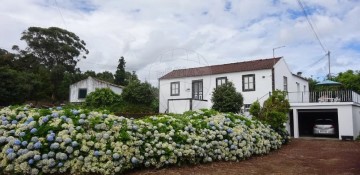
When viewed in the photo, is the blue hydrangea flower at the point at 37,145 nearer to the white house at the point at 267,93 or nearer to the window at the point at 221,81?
the white house at the point at 267,93

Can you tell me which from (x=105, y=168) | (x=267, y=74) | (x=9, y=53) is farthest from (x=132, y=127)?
(x=9, y=53)

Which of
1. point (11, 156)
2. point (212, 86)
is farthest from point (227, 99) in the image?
point (11, 156)

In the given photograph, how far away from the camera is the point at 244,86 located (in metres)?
22.2

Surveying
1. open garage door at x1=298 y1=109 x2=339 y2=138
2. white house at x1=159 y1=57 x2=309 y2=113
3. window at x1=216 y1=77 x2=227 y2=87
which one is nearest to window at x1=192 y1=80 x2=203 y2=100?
white house at x1=159 y1=57 x2=309 y2=113

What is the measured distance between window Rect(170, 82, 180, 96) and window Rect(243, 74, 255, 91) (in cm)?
604

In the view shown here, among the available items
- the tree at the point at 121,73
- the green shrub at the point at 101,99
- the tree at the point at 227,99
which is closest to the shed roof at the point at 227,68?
the tree at the point at 227,99

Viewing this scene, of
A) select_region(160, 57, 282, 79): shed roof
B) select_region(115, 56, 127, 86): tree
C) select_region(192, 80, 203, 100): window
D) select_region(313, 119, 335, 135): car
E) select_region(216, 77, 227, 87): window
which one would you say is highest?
select_region(115, 56, 127, 86): tree

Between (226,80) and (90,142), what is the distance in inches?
726

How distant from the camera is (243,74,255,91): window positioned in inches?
859

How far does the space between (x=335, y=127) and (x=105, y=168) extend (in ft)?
58.4

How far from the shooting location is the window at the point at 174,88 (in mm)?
25875

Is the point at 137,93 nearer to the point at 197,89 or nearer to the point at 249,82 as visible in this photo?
the point at 197,89

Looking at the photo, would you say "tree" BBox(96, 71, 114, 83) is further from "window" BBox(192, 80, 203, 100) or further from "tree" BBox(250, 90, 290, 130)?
"tree" BBox(250, 90, 290, 130)

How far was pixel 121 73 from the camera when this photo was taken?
48.2m
